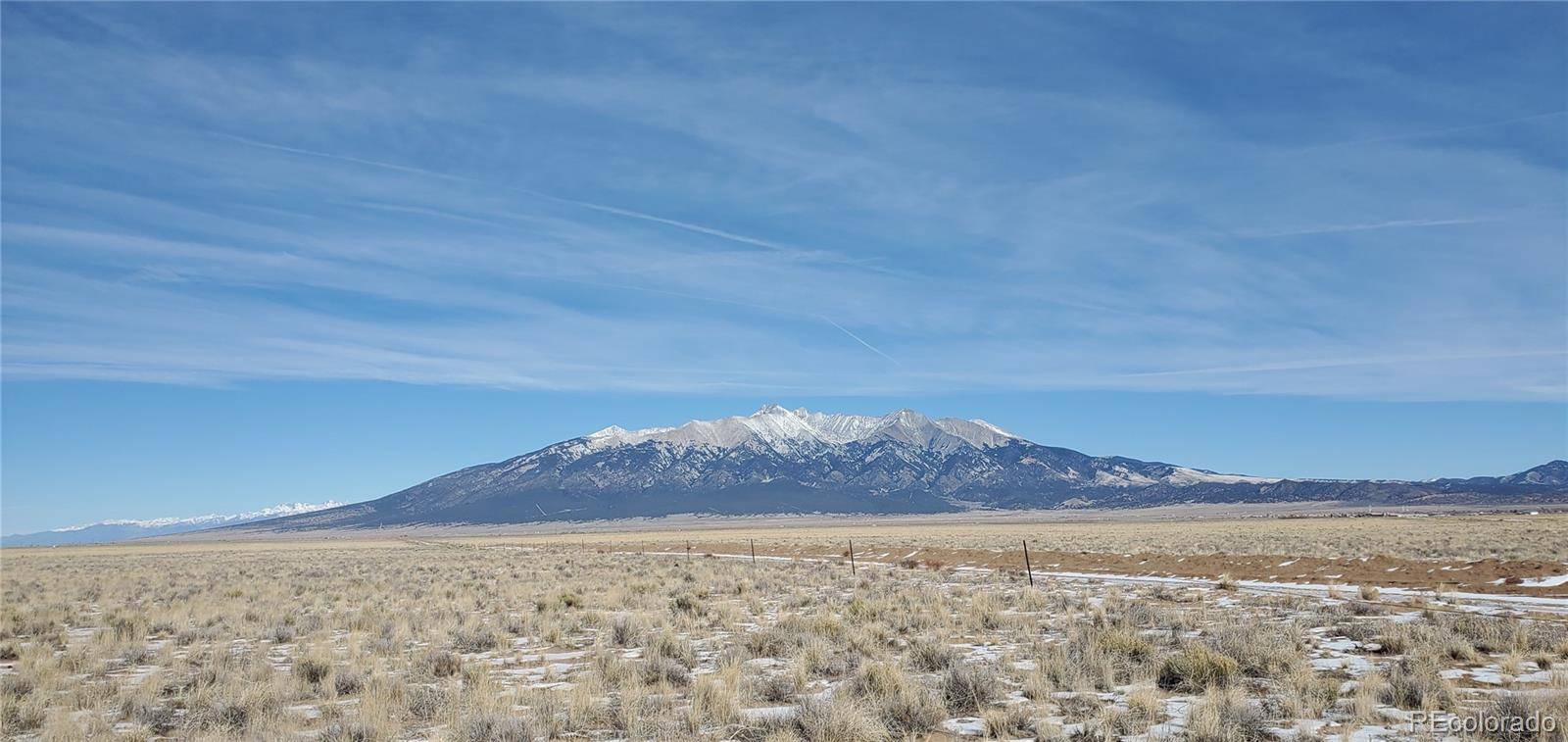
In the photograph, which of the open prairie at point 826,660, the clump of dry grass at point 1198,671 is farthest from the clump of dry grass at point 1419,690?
the clump of dry grass at point 1198,671

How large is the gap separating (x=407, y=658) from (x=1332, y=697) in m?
12.7

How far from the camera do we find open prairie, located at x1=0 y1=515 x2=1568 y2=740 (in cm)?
895

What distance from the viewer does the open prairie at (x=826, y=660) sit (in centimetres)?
895

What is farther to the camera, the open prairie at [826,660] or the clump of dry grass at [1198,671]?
the clump of dry grass at [1198,671]

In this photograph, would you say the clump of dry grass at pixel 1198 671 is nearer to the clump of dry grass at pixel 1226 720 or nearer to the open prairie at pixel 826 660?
the open prairie at pixel 826 660

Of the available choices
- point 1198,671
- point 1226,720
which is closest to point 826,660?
point 1198,671

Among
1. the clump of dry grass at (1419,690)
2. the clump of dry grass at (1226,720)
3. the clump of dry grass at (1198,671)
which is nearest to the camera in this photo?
the clump of dry grass at (1226,720)

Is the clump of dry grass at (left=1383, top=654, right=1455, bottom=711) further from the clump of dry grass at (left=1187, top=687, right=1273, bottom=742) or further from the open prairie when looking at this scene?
the clump of dry grass at (left=1187, top=687, right=1273, bottom=742)

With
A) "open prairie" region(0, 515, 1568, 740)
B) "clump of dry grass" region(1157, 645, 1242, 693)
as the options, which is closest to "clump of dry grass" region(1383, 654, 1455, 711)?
"open prairie" region(0, 515, 1568, 740)

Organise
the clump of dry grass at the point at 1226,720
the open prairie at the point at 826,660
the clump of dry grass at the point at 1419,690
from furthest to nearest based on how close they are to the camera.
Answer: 1. the open prairie at the point at 826,660
2. the clump of dry grass at the point at 1419,690
3. the clump of dry grass at the point at 1226,720

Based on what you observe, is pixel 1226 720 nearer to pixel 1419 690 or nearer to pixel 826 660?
pixel 1419 690

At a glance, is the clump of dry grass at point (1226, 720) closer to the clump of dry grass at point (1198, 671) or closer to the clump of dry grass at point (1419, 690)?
the clump of dry grass at point (1198, 671)

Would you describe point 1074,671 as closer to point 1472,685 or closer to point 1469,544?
point 1472,685

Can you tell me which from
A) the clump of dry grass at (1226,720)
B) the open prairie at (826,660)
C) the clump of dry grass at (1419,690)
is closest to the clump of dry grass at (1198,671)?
the open prairie at (826,660)
